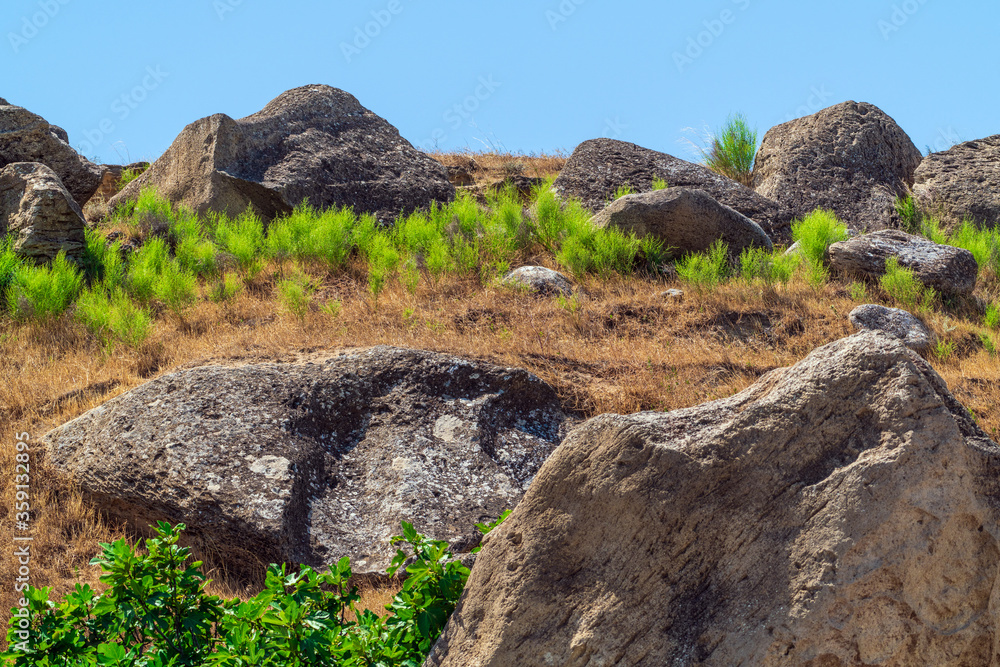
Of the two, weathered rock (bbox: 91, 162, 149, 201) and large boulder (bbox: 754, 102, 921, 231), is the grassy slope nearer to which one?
large boulder (bbox: 754, 102, 921, 231)

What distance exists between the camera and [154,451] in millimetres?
5324

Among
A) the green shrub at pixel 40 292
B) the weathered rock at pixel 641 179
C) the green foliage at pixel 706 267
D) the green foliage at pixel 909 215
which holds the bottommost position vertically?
the green shrub at pixel 40 292

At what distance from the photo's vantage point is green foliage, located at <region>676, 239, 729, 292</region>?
29.1ft

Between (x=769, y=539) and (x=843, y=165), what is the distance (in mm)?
11797

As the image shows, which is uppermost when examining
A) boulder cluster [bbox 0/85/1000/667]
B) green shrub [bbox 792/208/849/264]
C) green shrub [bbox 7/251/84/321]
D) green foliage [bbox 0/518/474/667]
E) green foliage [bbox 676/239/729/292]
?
green shrub [bbox 792/208/849/264]

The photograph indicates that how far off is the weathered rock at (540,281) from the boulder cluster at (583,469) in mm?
33

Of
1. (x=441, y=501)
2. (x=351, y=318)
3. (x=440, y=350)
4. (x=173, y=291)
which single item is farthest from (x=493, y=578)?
(x=173, y=291)

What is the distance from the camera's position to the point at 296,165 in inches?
460

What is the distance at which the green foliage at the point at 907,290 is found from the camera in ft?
29.1

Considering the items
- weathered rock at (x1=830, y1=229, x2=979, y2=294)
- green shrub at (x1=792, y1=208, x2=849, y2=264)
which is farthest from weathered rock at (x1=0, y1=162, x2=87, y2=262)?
weathered rock at (x1=830, y1=229, x2=979, y2=294)

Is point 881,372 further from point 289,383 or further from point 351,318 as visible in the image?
point 351,318

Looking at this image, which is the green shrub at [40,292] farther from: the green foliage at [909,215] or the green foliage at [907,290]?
the green foliage at [909,215]

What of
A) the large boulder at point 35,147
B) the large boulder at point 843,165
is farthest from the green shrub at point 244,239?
the large boulder at point 843,165

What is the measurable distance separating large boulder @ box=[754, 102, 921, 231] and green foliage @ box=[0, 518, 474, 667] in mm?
10789
